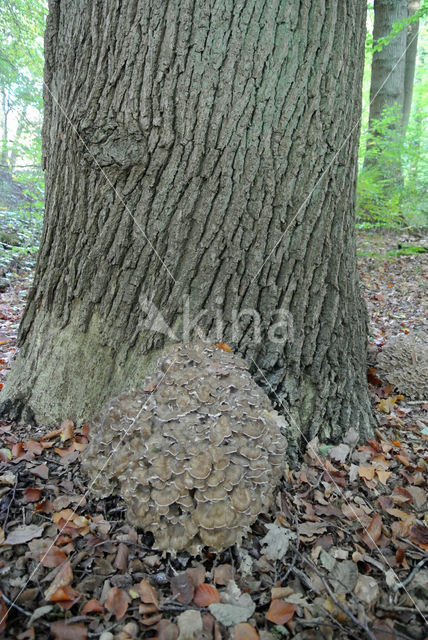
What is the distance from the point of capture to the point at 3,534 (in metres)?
1.84

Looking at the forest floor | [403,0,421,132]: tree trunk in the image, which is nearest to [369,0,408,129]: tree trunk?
[403,0,421,132]: tree trunk

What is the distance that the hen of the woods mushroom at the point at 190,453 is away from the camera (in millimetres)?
1712

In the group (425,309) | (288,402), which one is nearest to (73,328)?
(288,402)

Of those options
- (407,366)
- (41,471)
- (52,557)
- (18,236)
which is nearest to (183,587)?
(52,557)

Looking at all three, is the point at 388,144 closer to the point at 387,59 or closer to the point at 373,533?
the point at 387,59

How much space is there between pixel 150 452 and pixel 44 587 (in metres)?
0.70

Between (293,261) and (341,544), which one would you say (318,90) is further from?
(341,544)

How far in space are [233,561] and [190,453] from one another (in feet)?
1.91

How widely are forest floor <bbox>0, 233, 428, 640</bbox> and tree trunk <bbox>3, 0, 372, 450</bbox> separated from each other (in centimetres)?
40

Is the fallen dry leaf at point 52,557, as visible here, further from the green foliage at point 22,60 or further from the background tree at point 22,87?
the green foliage at point 22,60

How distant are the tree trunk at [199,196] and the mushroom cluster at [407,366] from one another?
86 centimetres

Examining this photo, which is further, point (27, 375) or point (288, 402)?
point (27, 375)

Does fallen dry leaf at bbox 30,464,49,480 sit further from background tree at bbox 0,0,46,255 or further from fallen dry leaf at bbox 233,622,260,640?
background tree at bbox 0,0,46,255

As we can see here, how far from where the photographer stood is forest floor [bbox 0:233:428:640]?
1.54m
